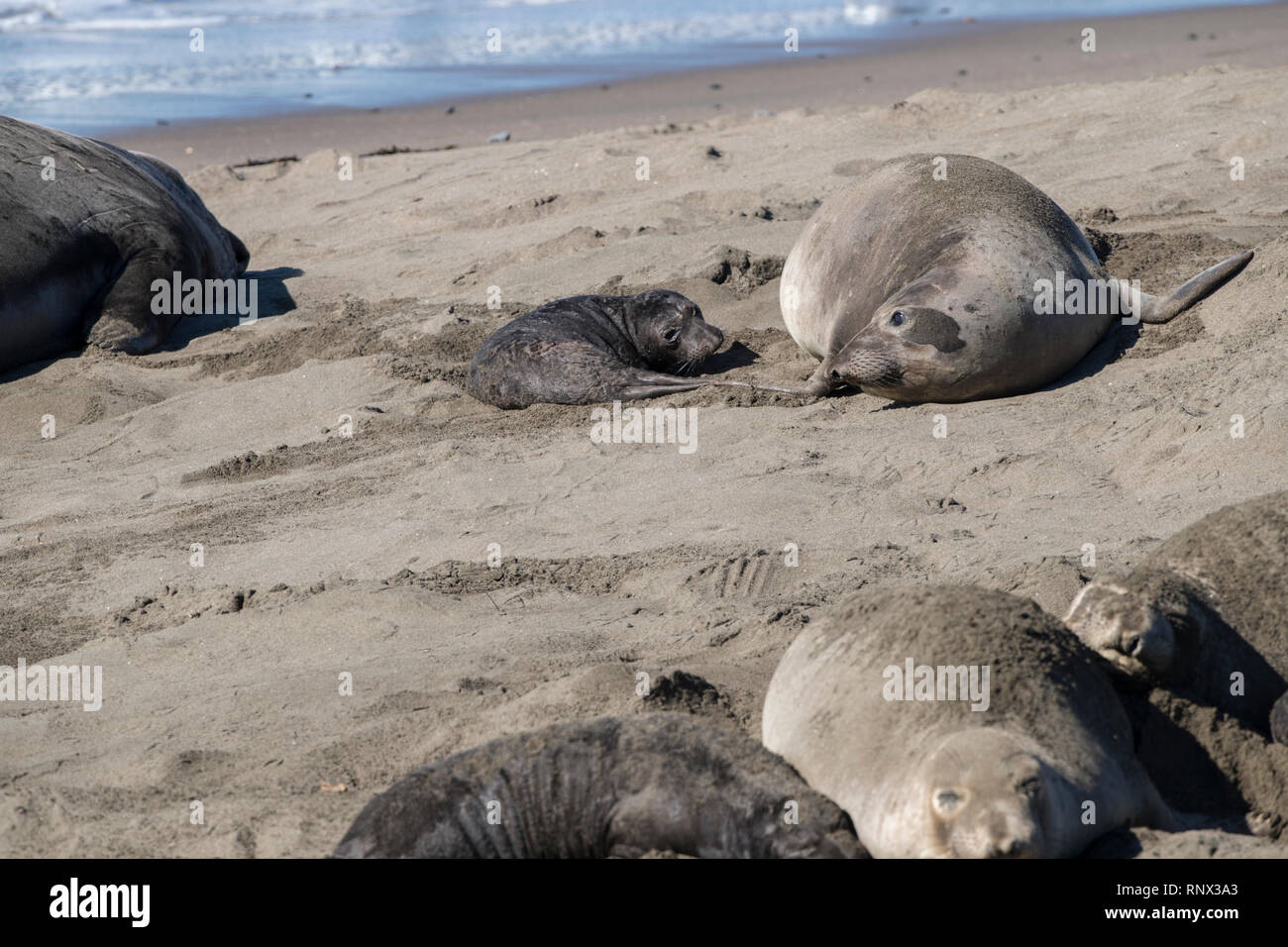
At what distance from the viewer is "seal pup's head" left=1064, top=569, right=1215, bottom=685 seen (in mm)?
2732

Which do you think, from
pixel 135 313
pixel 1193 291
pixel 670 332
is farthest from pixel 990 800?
pixel 135 313

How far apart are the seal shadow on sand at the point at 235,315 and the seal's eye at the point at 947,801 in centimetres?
656

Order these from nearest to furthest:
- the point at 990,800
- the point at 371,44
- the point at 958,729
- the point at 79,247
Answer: the point at 990,800
the point at 958,729
the point at 79,247
the point at 371,44

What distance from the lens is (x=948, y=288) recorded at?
215 inches

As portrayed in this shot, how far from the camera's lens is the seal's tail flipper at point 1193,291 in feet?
18.9

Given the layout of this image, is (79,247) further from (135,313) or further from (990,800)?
(990,800)

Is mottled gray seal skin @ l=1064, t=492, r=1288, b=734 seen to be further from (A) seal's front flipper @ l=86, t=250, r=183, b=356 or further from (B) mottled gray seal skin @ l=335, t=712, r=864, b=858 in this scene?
(A) seal's front flipper @ l=86, t=250, r=183, b=356

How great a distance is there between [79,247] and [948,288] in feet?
17.2

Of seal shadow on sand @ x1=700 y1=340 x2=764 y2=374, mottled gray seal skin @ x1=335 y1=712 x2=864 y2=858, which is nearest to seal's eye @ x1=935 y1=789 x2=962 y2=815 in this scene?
mottled gray seal skin @ x1=335 y1=712 x2=864 y2=858

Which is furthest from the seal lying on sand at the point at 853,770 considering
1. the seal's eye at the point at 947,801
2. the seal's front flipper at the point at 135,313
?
the seal's front flipper at the point at 135,313

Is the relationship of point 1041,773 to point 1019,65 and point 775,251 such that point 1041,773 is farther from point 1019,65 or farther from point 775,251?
point 1019,65

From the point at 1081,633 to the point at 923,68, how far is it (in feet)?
53.1

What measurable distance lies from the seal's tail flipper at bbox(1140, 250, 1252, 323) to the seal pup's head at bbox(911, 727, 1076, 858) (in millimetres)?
3927

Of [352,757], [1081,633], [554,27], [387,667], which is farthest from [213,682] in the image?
[554,27]
